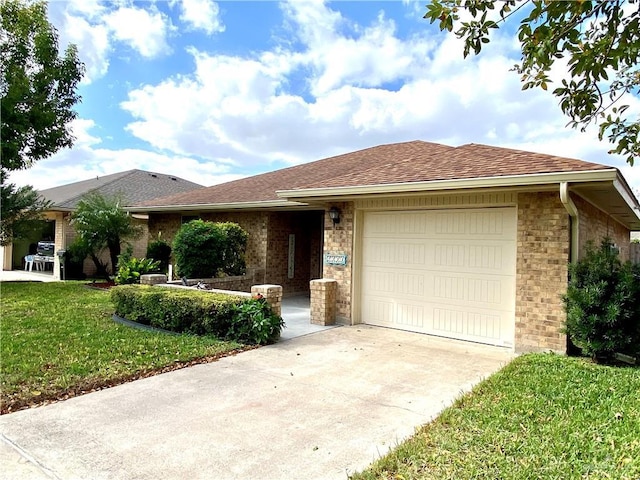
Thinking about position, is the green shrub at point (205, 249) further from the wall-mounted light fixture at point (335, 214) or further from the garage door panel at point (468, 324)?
the garage door panel at point (468, 324)

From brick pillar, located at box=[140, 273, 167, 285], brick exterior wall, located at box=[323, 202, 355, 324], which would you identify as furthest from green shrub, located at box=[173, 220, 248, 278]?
brick exterior wall, located at box=[323, 202, 355, 324]

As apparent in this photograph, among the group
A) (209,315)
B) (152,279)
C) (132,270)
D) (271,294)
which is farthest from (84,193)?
(271,294)

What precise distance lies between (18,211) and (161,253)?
5260mm

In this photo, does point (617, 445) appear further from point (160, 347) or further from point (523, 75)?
point (160, 347)

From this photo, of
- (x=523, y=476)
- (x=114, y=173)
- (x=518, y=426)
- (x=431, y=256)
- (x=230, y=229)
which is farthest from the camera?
(x=114, y=173)

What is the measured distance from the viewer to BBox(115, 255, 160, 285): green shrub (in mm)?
11266

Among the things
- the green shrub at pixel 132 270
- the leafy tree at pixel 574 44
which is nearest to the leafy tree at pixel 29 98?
the green shrub at pixel 132 270

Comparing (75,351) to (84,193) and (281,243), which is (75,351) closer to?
(281,243)

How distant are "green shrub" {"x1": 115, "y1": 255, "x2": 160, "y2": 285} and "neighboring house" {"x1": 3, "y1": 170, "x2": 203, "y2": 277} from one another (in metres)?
4.03

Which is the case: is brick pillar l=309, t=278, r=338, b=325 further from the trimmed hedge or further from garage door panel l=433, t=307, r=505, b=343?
garage door panel l=433, t=307, r=505, b=343

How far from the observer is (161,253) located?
13703 mm

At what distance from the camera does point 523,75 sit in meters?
3.91

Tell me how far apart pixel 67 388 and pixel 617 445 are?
520 cm

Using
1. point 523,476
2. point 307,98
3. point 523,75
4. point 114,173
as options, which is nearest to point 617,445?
point 523,476
